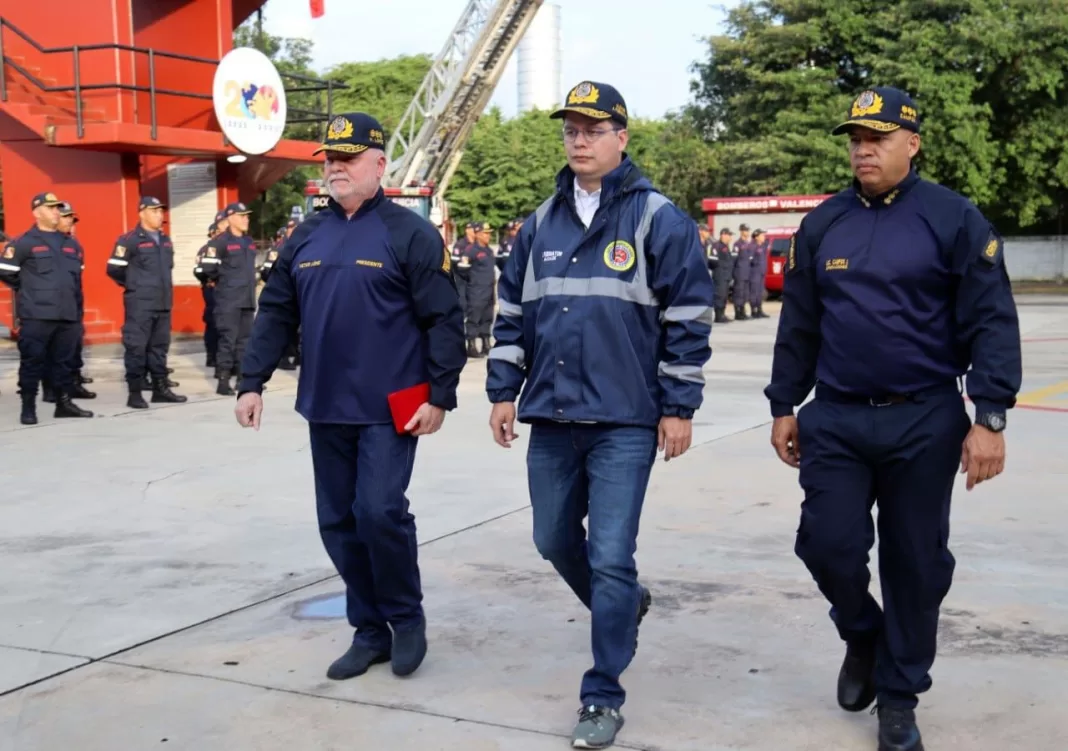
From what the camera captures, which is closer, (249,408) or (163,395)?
(249,408)

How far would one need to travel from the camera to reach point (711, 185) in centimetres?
4278

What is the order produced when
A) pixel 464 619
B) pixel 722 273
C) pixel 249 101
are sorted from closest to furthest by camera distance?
pixel 464 619, pixel 249 101, pixel 722 273

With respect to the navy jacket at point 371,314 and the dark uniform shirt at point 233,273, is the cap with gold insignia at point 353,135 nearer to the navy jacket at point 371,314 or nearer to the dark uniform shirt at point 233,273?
the navy jacket at point 371,314

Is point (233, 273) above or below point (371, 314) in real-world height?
below

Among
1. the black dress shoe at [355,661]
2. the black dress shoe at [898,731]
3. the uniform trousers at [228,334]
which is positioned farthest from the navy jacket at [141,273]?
the black dress shoe at [898,731]

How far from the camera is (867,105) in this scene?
3895 mm

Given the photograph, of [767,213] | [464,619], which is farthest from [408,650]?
[767,213]

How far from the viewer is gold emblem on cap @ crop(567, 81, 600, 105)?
4.07 metres

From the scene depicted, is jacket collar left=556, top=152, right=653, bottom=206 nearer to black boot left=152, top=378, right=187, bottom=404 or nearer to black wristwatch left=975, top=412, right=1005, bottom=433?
black wristwatch left=975, top=412, right=1005, bottom=433

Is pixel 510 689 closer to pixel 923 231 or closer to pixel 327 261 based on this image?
pixel 327 261

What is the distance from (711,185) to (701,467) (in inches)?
1383

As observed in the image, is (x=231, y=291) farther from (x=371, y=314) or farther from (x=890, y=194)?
(x=890, y=194)

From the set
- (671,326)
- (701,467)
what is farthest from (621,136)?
(701,467)

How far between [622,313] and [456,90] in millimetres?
32706
